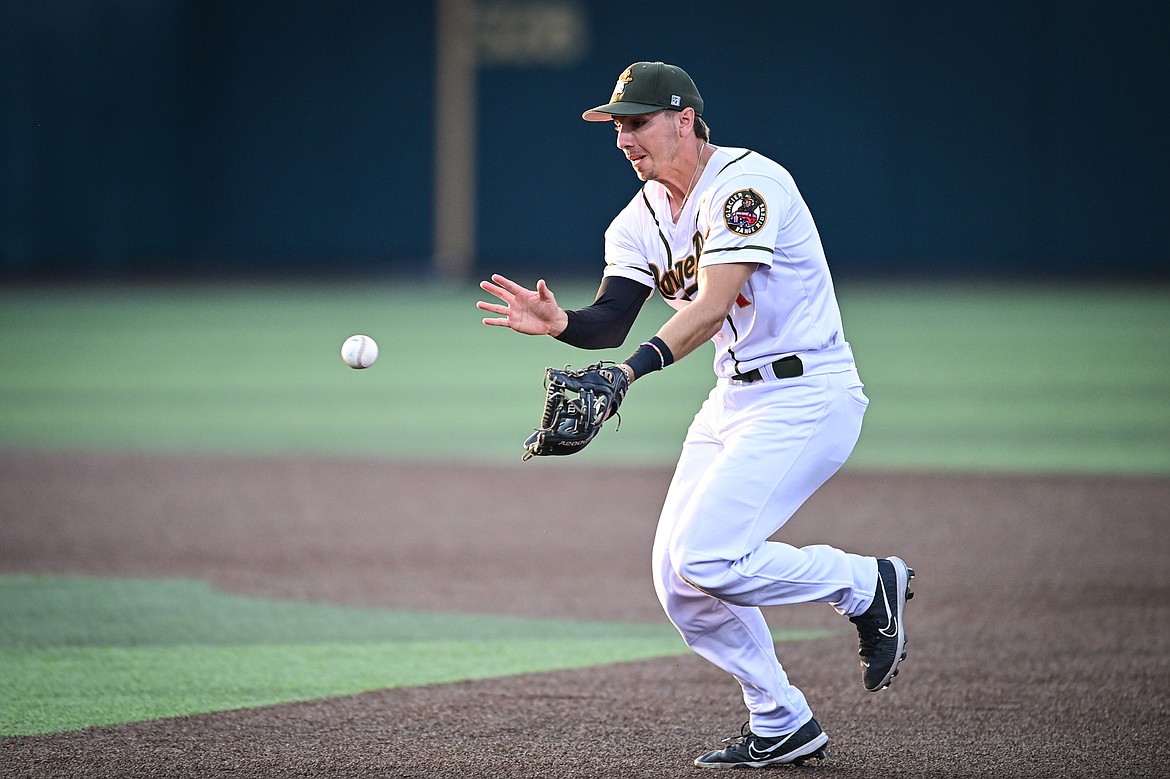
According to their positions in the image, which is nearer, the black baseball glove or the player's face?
the black baseball glove

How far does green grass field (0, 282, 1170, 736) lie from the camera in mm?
5938

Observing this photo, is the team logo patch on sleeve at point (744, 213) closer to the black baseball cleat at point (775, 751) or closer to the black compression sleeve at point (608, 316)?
the black compression sleeve at point (608, 316)

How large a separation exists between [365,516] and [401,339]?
1002cm

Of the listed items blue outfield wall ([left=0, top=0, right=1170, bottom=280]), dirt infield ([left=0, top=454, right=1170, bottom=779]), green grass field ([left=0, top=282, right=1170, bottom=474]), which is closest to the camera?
dirt infield ([left=0, top=454, right=1170, bottom=779])

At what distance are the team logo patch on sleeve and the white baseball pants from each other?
0.52 m

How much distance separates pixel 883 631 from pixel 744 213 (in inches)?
55.1

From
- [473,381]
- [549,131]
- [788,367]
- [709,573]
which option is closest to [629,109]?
[788,367]

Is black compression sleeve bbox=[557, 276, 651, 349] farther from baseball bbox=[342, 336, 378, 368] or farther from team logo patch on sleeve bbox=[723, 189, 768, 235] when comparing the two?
baseball bbox=[342, 336, 378, 368]

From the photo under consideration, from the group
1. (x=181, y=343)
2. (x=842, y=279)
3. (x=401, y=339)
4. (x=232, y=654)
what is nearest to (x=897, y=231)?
(x=842, y=279)

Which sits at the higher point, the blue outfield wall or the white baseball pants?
the blue outfield wall

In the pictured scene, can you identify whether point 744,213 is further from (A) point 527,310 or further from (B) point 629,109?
(A) point 527,310

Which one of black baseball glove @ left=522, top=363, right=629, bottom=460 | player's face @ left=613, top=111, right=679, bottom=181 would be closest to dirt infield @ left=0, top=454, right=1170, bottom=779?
black baseball glove @ left=522, top=363, right=629, bottom=460

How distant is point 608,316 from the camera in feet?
16.2

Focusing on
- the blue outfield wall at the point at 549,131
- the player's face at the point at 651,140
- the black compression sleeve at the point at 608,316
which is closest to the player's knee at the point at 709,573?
the black compression sleeve at the point at 608,316
